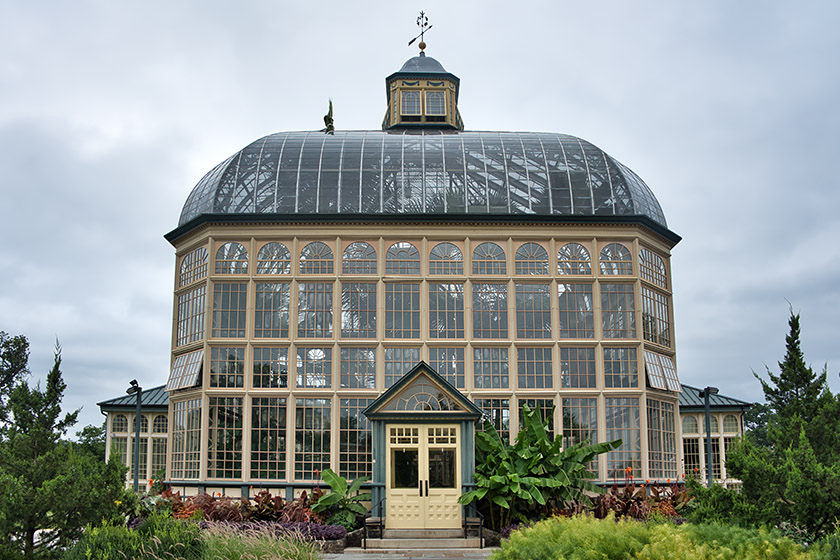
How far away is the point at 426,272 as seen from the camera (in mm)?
27828

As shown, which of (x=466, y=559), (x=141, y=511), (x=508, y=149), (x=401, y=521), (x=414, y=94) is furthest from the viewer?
(x=414, y=94)

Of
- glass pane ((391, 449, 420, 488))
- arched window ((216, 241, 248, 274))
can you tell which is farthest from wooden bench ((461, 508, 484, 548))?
arched window ((216, 241, 248, 274))

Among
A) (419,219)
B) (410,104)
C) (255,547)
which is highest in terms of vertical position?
(410,104)

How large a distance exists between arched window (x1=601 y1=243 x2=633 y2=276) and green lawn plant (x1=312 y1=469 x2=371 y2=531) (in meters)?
11.6

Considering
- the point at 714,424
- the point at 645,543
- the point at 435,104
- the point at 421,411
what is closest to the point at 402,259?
the point at 421,411

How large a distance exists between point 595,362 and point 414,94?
17.2 m

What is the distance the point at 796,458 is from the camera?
42.1 feet

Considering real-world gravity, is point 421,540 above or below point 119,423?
below

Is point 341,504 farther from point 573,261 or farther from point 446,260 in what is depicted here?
point 573,261

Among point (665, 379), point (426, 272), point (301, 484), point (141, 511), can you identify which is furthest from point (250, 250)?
point (665, 379)

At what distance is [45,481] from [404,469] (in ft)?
38.5

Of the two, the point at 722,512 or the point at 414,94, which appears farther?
the point at 414,94

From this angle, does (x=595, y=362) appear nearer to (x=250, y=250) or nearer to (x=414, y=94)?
(x=250, y=250)

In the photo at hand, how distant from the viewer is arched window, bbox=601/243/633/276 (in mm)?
28219
